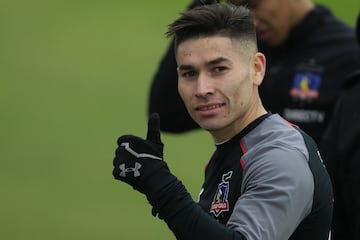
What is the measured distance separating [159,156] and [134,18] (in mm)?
11459

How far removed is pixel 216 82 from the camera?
447cm

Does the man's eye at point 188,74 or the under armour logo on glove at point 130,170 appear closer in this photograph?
the under armour logo on glove at point 130,170

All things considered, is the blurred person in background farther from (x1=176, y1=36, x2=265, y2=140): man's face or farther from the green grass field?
the green grass field

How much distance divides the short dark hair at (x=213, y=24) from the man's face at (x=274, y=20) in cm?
217

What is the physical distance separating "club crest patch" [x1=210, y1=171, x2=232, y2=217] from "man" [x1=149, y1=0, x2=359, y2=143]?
2.28 meters

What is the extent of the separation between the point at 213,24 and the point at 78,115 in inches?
326

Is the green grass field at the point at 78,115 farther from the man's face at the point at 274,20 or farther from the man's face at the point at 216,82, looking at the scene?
the man's face at the point at 216,82

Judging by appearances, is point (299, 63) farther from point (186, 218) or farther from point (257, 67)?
point (186, 218)

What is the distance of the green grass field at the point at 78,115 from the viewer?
10.2 metres

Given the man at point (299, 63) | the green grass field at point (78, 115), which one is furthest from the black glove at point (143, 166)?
the green grass field at point (78, 115)

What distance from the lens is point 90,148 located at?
461 inches

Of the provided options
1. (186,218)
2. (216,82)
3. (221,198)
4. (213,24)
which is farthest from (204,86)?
(186,218)

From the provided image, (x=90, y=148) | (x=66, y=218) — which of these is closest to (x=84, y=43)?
(x=90, y=148)

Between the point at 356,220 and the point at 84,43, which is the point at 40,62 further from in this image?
the point at 356,220
